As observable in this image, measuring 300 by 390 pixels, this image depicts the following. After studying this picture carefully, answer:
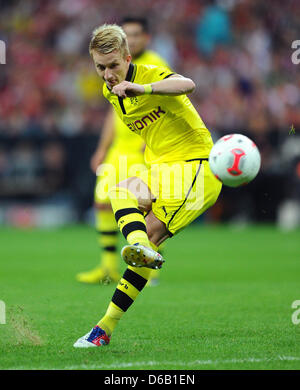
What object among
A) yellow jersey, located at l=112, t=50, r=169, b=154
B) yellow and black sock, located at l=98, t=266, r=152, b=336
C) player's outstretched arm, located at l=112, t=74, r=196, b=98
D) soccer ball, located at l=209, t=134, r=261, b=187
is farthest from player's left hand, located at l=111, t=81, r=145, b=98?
yellow jersey, located at l=112, t=50, r=169, b=154

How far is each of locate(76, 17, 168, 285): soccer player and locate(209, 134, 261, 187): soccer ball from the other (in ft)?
10.3

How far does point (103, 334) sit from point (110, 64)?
164cm

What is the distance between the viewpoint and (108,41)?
4414 millimetres

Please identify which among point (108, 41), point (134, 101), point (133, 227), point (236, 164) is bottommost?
point (133, 227)

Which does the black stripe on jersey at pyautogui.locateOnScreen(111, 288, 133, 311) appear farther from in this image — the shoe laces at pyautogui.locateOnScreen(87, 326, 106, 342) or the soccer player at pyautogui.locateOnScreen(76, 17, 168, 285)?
the soccer player at pyautogui.locateOnScreen(76, 17, 168, 285)

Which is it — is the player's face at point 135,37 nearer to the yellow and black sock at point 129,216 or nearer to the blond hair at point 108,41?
the blond hair at point 108,41

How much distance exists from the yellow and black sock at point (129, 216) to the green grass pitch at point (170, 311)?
661 mm

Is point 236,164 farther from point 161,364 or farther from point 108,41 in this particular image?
point 161,364

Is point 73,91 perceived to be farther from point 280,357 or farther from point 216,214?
point 280,357

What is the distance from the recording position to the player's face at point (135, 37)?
7305mm

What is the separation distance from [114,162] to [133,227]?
3.66 metres

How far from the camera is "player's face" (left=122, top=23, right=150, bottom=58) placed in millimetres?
7305

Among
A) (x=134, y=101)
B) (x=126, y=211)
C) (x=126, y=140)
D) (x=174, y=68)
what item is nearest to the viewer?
(x=126, y=211)

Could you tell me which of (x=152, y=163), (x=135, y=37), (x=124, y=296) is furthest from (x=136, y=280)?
(x=135, y=37)
